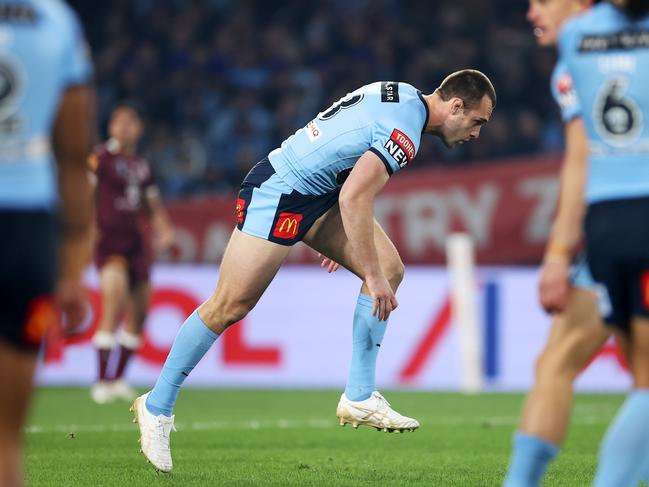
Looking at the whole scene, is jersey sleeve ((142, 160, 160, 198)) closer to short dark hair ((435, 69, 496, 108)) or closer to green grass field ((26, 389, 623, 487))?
green grass field ((26, 389, 623, 487))

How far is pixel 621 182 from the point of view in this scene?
390 centimetres

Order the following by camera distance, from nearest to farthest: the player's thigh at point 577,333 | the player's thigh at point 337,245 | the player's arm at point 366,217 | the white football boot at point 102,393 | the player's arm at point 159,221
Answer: the player's thigh at point 577,333 → the player's arm at point 366,217 → the player's thigh at point 337,245 → the white football boot at point 102,393 → the player's arm at point 159,221

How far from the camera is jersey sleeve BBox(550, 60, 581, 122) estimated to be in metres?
4.12

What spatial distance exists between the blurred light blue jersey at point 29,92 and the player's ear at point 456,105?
3.63 m

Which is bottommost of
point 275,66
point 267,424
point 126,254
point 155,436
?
point 267,424

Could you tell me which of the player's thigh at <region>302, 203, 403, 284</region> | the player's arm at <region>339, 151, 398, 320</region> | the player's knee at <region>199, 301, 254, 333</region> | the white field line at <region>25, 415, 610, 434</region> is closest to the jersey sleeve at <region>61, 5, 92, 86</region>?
the player's arm at <region>339, 151, 398, 320</region>

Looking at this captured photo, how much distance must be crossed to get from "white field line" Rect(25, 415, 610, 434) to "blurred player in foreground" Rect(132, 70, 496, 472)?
2.15m

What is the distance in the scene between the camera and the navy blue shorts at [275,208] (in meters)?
6.75

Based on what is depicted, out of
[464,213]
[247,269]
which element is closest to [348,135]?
[247,269]

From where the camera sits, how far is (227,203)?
14.6m

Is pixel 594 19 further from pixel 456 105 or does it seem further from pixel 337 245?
pixel 337 245

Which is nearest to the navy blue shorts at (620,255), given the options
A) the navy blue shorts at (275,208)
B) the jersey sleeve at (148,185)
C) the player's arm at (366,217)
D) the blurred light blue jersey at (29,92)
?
the blurred light blue jersey at (29,92)

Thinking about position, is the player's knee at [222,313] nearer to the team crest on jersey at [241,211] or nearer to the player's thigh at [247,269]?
the player's thigh at [247,269]

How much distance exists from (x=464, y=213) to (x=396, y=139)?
8009 millimetres
